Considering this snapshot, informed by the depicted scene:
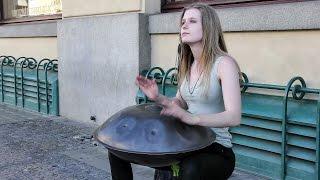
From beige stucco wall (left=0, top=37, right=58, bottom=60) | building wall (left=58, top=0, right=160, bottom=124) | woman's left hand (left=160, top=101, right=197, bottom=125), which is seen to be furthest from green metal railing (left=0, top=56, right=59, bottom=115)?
woman's left hand (left=160, top=101, right=197, bottom=125)

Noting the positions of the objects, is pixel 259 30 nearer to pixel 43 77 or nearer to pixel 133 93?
pixel 133 93

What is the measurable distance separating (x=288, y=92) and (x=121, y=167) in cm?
198

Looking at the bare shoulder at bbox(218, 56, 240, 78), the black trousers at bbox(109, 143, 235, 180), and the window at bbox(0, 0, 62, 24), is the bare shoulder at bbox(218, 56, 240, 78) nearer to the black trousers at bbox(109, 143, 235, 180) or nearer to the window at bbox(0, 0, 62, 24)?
the black trousers at bbox(109, 143, 235, 180)

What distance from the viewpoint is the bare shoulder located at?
269 centimetres

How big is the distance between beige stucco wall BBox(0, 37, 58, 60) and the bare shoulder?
5.96 metres

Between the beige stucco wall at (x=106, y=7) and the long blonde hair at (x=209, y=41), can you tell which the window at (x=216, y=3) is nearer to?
the beige stucco wall at (x=106, y=7)

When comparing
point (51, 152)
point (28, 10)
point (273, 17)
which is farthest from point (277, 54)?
point (28, 10)

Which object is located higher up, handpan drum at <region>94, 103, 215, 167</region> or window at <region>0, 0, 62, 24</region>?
window at <region>0, 0, 62, 24</region>

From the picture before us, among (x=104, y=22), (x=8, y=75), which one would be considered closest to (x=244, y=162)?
(x=104, y=22)

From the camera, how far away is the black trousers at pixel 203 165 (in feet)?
8.23

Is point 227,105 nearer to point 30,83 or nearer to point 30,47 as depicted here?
point 30,83

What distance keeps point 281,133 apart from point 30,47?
19.4 feet

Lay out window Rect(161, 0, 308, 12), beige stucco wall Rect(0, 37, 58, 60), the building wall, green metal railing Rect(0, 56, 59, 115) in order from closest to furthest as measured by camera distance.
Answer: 1. window Rect(161, 0, 308, 12)
2. the building wall
3. green metal railing Rect(0, 56, 59, 115)
4. beige stucco wall Rect(0, 37, 58, 60)

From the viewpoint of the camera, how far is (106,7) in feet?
22.2
